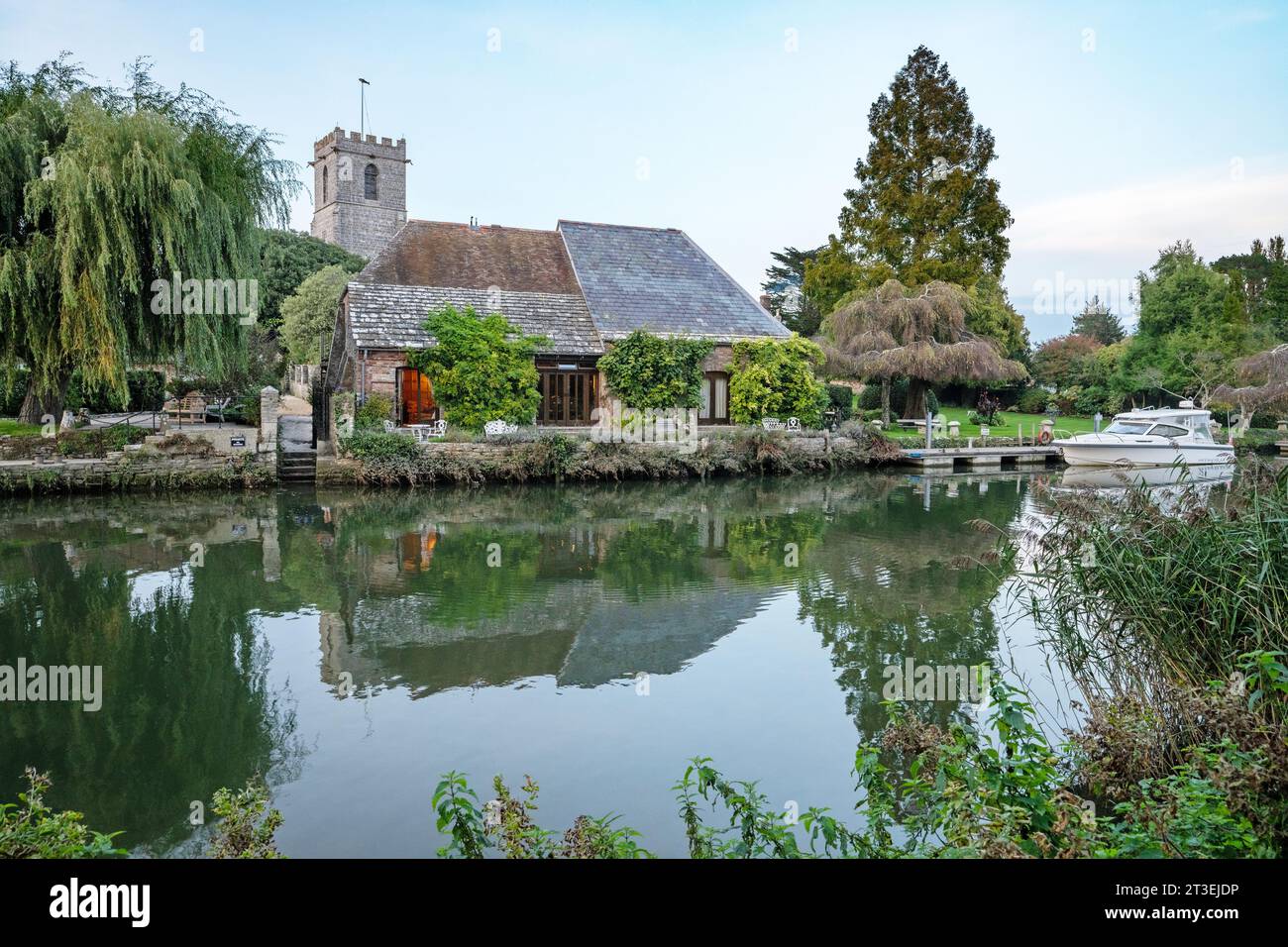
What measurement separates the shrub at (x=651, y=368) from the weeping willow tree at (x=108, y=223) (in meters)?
9.41

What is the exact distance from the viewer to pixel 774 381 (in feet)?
83.0

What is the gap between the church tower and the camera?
175 ft

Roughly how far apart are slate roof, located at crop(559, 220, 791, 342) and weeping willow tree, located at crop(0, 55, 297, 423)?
10.2m

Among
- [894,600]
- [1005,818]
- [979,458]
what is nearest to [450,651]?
[894,600]

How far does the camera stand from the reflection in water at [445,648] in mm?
6039

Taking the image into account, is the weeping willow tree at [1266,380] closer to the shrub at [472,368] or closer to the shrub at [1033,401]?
the shrub at [1033,401]

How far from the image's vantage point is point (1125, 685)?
6188mm

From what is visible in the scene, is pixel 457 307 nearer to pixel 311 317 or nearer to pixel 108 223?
pixel 108 223

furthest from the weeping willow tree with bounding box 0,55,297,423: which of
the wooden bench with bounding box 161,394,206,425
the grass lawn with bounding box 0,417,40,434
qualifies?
the wooden bench with bounding box 161,394,206,425

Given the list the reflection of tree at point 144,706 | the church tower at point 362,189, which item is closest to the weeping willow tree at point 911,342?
the reflection of tree at point 144,706

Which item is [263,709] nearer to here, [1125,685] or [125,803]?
[125,803]
